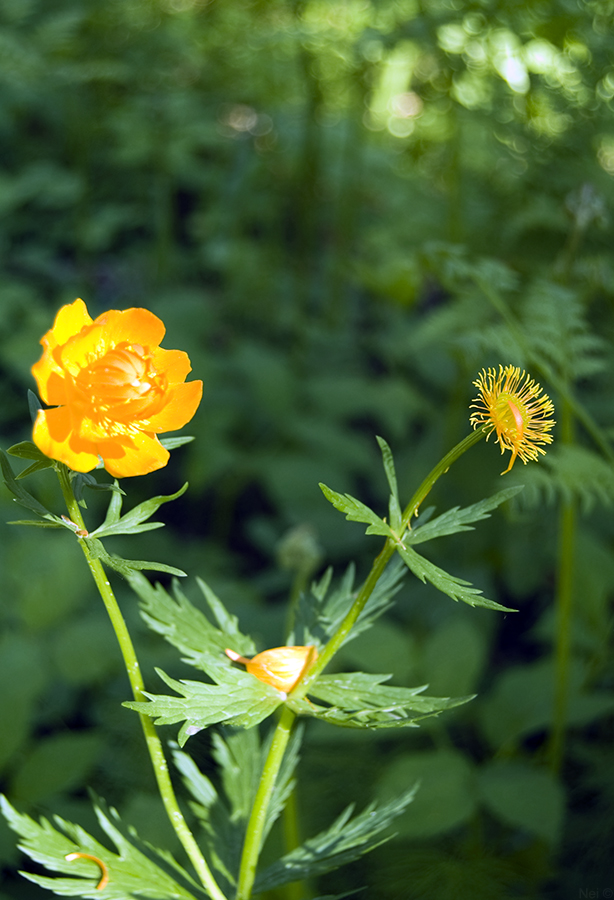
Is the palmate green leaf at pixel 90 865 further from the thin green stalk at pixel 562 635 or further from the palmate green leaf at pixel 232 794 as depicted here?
the thin green stalk at pixel 562 635

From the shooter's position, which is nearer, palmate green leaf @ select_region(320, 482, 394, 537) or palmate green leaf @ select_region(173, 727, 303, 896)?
palmate green leaf @ select_region(320, 482, 394, 537)

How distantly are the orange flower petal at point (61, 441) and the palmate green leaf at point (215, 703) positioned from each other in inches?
4.7

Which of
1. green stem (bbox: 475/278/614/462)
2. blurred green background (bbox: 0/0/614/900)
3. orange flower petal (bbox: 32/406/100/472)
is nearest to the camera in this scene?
orange flower petal (bbox: 32/406/100/472)

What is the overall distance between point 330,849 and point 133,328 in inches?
15.8

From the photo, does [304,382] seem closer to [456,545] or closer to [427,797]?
[456,545]

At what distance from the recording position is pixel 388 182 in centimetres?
216

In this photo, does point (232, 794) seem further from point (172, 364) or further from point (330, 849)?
point (172, 364)

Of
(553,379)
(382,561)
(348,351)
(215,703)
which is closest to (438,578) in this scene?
(382,561)

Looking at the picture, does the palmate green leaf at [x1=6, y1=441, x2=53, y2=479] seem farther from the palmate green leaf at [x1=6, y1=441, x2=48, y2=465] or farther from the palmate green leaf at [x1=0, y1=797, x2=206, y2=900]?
the palmate green leaf at [x1=0, y1=797, x2=206, y2=900]

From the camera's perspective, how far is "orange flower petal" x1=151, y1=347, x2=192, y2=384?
433mm

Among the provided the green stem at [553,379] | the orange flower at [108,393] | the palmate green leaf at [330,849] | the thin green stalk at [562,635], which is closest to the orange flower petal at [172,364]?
the orange flower at [108,393]

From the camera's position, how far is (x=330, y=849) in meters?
0.54

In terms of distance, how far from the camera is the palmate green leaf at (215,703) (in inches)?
16.1

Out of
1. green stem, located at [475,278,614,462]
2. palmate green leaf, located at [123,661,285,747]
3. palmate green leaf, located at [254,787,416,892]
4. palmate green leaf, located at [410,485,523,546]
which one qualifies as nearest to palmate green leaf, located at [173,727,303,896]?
palmate green leaf, located at [254,787,416,892]
